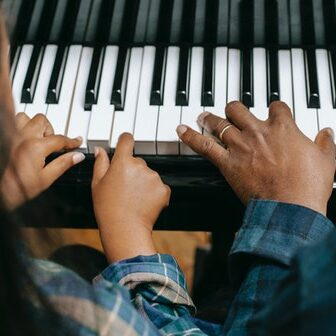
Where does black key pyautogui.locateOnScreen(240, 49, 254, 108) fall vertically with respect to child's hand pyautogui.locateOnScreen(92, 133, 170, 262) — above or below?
above

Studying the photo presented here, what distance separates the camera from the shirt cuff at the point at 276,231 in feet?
3.61

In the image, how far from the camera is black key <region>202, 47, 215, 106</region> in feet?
4.46

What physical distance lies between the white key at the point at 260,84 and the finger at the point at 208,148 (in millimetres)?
137

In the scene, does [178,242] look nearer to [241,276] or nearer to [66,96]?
[66,96]

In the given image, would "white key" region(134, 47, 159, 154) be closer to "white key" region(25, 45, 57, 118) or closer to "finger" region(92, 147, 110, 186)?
"finger" region(92, 147, 110, 186)

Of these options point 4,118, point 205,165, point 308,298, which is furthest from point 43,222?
point 205,165

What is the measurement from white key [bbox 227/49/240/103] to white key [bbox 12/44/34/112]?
40 cm

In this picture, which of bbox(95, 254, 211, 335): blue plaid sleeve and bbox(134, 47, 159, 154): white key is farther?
bbox(134, 47, 159, 154): white key

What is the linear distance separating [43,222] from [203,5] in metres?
0.72

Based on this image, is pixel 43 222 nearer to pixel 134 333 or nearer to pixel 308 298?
pixel 134 333

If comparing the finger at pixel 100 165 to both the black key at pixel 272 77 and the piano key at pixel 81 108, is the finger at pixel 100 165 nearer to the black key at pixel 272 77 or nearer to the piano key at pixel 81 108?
the piano key at pixel 81 108

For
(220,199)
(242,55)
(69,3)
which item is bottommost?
(220,199)

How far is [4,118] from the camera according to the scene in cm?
76

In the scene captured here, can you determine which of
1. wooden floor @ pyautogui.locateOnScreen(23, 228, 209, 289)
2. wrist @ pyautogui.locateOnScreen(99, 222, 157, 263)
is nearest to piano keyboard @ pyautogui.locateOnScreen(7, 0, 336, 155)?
wrist @ pyautogui.locateOnScreen(99, 222, 157, 263)
